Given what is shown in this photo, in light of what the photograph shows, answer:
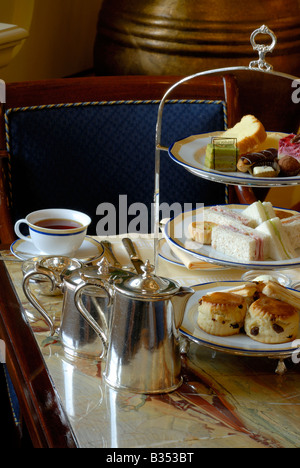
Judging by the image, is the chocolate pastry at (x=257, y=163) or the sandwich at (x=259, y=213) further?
the sandwich at (x=259, y=213)

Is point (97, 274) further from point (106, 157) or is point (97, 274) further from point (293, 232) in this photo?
point (106, 157)

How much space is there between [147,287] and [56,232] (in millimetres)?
337

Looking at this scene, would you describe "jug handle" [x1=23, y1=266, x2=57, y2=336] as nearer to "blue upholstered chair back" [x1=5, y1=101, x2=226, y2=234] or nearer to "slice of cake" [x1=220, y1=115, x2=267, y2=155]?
"slice of cake" [x1=220, y1=115, x2=267, y2=155]

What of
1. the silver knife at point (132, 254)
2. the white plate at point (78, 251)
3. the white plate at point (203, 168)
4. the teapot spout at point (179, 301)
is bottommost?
the silver knife at point (132, 254)

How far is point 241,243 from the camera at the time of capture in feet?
2.81

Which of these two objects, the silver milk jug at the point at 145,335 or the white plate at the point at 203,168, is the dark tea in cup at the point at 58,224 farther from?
the silver milk jug at the point at 145,335

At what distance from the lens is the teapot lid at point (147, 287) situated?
0.74m

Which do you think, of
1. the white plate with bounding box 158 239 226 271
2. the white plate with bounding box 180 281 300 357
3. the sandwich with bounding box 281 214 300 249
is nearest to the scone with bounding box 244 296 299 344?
the white plate with bounding box 180 281 300 357

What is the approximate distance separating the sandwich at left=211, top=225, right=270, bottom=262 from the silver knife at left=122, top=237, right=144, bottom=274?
0.19m

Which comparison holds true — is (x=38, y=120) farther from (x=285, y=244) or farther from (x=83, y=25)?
(x=83, y=25)

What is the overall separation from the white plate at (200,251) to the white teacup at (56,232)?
16 centimetres

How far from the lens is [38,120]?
4.69ft

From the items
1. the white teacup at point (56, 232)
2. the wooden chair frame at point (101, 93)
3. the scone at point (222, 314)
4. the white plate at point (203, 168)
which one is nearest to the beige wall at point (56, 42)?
the wooden chair frame at point (101, 93)

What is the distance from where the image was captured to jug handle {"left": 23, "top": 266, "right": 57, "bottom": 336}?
833 millimetres
